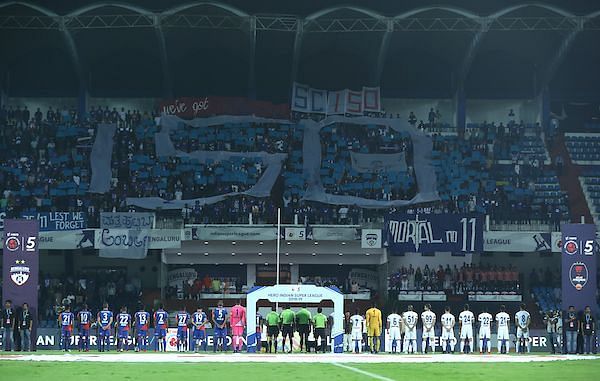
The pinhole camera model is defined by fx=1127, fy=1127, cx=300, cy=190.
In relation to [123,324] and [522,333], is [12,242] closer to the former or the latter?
[123,324]

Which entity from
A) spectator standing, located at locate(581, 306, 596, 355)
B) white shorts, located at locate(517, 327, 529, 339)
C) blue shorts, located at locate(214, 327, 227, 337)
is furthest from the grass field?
white shorts, located at locate(517, 327, 529, 339)

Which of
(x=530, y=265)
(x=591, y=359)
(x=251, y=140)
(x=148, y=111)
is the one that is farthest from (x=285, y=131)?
(x=591, y=359)

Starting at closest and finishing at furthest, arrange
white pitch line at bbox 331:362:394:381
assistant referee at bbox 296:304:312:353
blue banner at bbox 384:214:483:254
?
white pitch line at bbox 331:362:394:381
assistant referee at bbox 296:304:312:353
blue banner at bbox 384:214:483:254

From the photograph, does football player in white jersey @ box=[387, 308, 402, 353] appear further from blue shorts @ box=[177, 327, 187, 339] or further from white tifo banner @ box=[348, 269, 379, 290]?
white tifo banner @ box=[348, 269, 379, 290]

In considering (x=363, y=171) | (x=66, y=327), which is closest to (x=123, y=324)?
(x=66, y=327)

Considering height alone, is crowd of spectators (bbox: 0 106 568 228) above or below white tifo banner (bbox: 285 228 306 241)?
above

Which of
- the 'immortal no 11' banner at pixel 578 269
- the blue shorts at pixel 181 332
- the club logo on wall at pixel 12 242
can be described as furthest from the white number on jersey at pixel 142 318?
the 'immortal no 11' banner at pixel 578 269

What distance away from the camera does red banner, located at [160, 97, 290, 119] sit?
57.2 meters

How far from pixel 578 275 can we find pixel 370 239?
14896 mm

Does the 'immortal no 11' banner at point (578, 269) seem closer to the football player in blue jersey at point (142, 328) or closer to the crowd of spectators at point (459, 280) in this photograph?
the crowd of spectators at point (459, 280)

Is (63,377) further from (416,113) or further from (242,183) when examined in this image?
(416,113)

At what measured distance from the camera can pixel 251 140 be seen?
56.1m

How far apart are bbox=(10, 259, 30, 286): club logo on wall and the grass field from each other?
7.98 m

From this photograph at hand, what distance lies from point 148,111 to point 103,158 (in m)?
7.31
